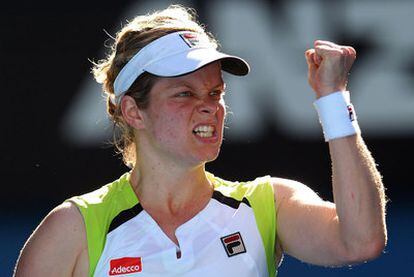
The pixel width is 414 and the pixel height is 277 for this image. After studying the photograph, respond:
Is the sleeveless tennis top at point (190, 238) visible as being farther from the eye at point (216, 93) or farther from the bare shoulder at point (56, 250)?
the eye at point (216, 93)

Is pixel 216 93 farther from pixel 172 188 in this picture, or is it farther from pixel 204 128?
pixel 172 188

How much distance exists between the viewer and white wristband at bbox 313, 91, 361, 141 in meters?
3.34

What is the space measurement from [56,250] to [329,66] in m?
0.98

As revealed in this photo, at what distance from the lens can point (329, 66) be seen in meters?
3.34

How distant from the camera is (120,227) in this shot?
11.8ft

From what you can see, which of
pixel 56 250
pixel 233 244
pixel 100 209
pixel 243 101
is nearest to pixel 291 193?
pixel 233 244

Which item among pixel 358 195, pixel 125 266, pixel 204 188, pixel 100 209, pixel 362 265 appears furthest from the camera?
pixel 362 265

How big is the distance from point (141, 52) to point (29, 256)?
2.37ft

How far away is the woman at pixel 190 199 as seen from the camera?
3.36 metres

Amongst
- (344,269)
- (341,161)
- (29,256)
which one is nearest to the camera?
(341,161)

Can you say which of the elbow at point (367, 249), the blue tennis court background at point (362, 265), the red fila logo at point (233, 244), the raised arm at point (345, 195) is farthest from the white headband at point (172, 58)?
the blue tennis court background at point (362, 265)

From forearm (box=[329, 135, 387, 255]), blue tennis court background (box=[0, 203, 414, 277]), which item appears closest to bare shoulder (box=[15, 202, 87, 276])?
forearm (box=[329, 135, 387, 255])

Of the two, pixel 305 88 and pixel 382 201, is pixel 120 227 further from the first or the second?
pixel 305 88

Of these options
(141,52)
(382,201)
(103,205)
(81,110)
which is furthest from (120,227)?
(81,110)
